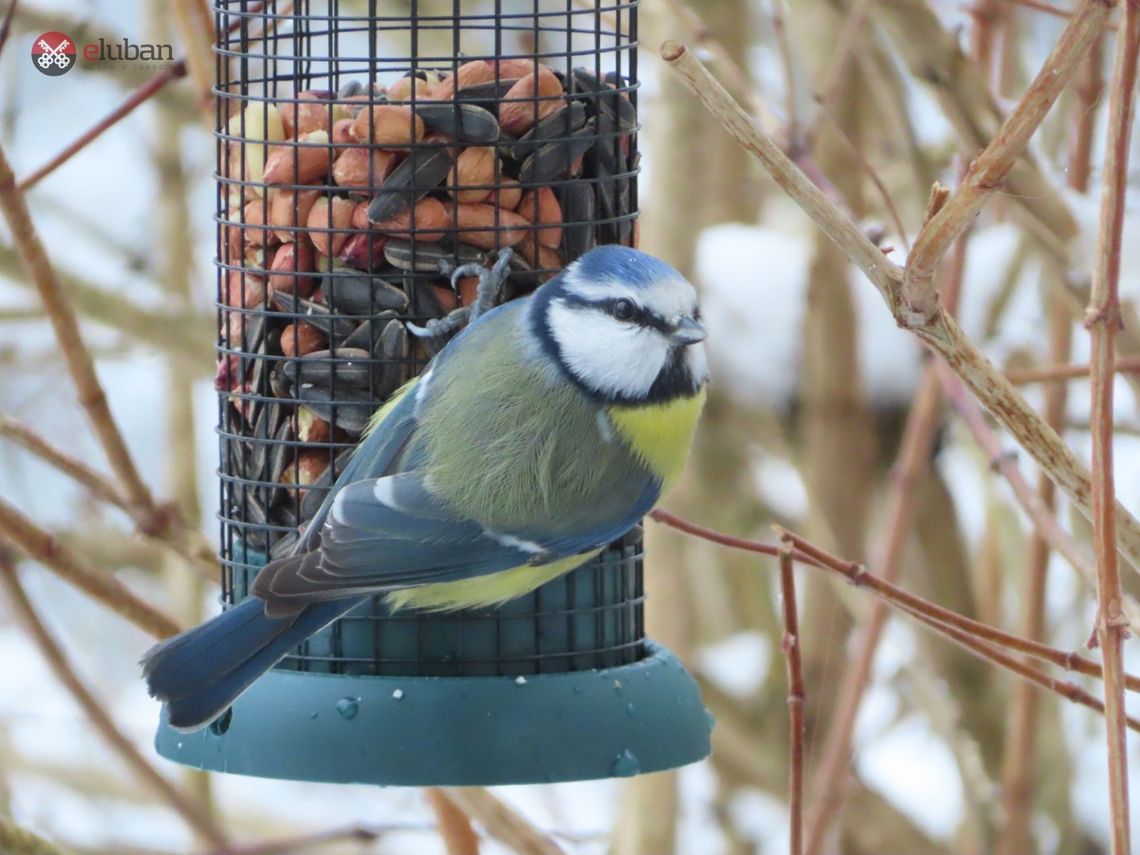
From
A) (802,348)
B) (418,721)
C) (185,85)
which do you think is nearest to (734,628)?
(802,348)

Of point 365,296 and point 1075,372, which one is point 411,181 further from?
point 1075,372

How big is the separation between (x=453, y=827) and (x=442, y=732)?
0.21m

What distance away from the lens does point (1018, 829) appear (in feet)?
11.9

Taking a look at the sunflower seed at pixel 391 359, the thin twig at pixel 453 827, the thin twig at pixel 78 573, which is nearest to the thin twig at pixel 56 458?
the thin twig at pixel 78 573

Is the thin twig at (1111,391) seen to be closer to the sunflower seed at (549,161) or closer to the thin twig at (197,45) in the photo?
the sunflower seed at (549,161)

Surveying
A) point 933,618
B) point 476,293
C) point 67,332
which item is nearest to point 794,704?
point 933,618

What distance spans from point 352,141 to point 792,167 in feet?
3.43

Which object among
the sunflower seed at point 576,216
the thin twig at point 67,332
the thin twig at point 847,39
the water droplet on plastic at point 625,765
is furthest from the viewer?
the thin twig at point 847,39

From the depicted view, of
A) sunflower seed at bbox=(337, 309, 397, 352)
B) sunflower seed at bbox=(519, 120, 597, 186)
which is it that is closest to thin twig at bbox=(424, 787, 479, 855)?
sunflower seed at bbox=(337, 309, 397, 352)

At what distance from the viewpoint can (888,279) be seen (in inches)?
64.0

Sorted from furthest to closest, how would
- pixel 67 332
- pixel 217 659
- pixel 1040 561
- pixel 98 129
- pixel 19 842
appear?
1. pixel 1040 561
2. pixel 98 129
3. pixel 67 332
4. pixel 217 659
5. pixel 19 842

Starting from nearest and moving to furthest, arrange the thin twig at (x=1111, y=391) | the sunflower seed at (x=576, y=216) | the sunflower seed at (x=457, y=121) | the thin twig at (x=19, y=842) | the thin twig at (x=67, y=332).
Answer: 1. the thin twig at (x=1111, y=391)
2. the thin twig at (x=19, y=842)
3. the thin twig at (x=67, y=332)
4. the sunflower seed at (x=457, y=121)
5. the sunflower seed at (x=576, y=216)

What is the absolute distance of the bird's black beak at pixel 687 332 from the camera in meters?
2.25

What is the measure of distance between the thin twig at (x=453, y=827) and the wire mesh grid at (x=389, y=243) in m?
0.21
